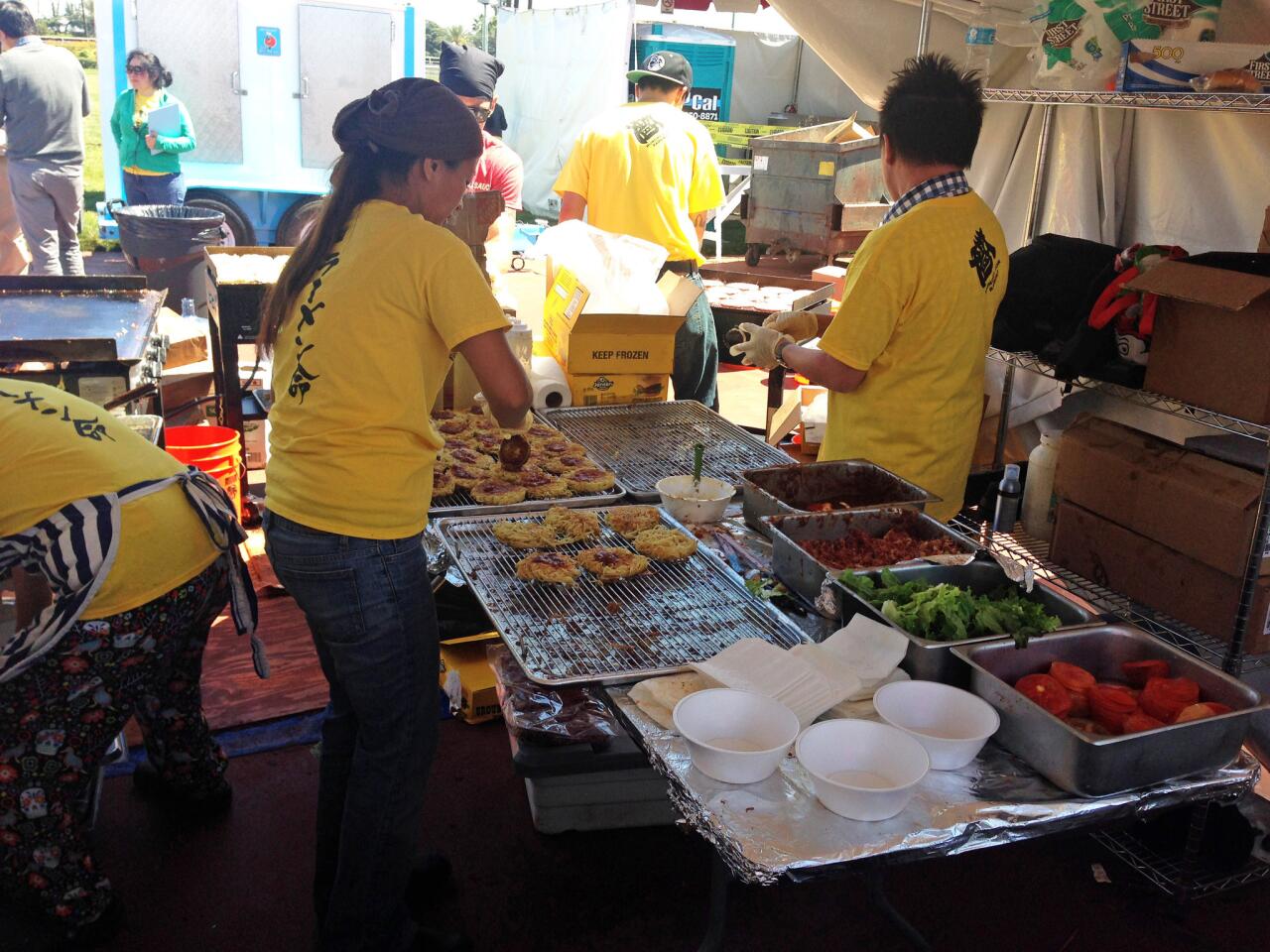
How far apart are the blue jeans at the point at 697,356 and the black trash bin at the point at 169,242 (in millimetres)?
4032

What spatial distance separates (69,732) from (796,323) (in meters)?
2.58

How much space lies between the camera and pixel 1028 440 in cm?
461

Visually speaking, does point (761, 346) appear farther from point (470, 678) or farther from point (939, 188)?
point (470, 678)

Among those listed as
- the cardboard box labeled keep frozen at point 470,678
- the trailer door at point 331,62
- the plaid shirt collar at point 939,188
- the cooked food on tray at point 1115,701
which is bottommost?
the cardboard box labeled keep frozen at point 470,678

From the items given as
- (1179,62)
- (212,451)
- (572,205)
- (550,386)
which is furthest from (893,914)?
(572,205)

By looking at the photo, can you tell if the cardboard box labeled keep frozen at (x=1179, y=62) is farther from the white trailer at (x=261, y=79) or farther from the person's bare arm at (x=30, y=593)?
the white trailer at (x=261, y=79)

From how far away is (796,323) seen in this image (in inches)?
145

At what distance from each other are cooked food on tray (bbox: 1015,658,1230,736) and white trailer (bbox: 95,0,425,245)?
966 centimetres

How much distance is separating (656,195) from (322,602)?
3.56 m

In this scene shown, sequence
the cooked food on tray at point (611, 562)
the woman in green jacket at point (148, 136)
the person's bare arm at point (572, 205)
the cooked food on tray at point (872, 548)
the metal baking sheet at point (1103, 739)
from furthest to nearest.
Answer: the woman in green jacket at point (148, 136) → the person's bare arm at point (572, 205) → the cooked food on tray at point (611, 562) → the cooked food on tray at point (872, 548) → the metal baking sheet at point (1103, 739)

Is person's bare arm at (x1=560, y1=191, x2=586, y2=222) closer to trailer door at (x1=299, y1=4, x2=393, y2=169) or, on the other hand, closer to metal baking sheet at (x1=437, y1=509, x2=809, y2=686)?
metal baking sheet at (x1=437, y1=509, x2=809, y2=686)

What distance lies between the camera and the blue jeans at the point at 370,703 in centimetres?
215

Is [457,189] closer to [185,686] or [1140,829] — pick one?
[185,686]

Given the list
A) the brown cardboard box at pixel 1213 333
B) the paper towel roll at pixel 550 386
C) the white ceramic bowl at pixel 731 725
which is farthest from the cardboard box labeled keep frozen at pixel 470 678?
the brown cardboard box at pixel 1213 333
